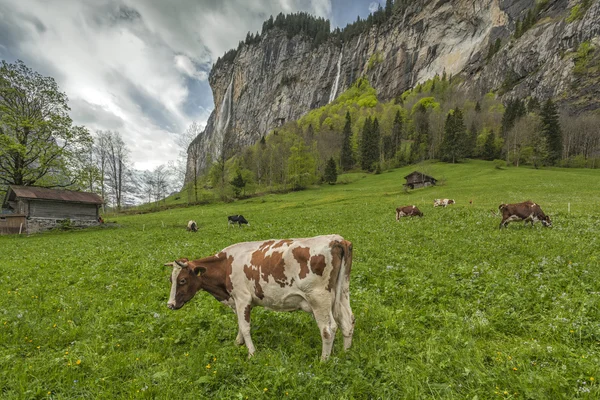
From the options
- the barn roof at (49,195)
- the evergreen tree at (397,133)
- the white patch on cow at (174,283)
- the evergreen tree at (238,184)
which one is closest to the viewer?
the white patch on cow at (174,283)

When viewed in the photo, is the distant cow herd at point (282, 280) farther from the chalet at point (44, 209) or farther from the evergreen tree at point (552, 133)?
the evergreen tree at point (552, 133)

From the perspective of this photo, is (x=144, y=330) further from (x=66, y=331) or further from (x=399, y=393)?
(x=399, y=393)

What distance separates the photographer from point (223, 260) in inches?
259

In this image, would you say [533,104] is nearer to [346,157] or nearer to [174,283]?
[346,157]

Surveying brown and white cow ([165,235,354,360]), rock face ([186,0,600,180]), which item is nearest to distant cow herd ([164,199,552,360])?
brown and white cow ([165,235,354,360])

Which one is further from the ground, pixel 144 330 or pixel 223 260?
pixel 223 260

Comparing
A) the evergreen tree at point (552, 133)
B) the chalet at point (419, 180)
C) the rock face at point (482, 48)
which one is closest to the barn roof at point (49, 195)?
the rock face at point (482, 48)

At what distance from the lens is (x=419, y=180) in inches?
2505

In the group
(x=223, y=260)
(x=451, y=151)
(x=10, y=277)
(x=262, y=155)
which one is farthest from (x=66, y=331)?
(x=451, y=151)

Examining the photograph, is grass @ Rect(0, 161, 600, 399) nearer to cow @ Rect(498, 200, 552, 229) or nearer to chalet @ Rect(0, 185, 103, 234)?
cow @ Rect(498, 200, 552, 229)

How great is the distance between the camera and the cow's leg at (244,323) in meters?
5.62

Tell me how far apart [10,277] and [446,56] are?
20803cm

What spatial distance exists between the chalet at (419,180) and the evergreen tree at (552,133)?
1778 inches

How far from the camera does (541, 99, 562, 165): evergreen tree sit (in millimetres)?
79875
